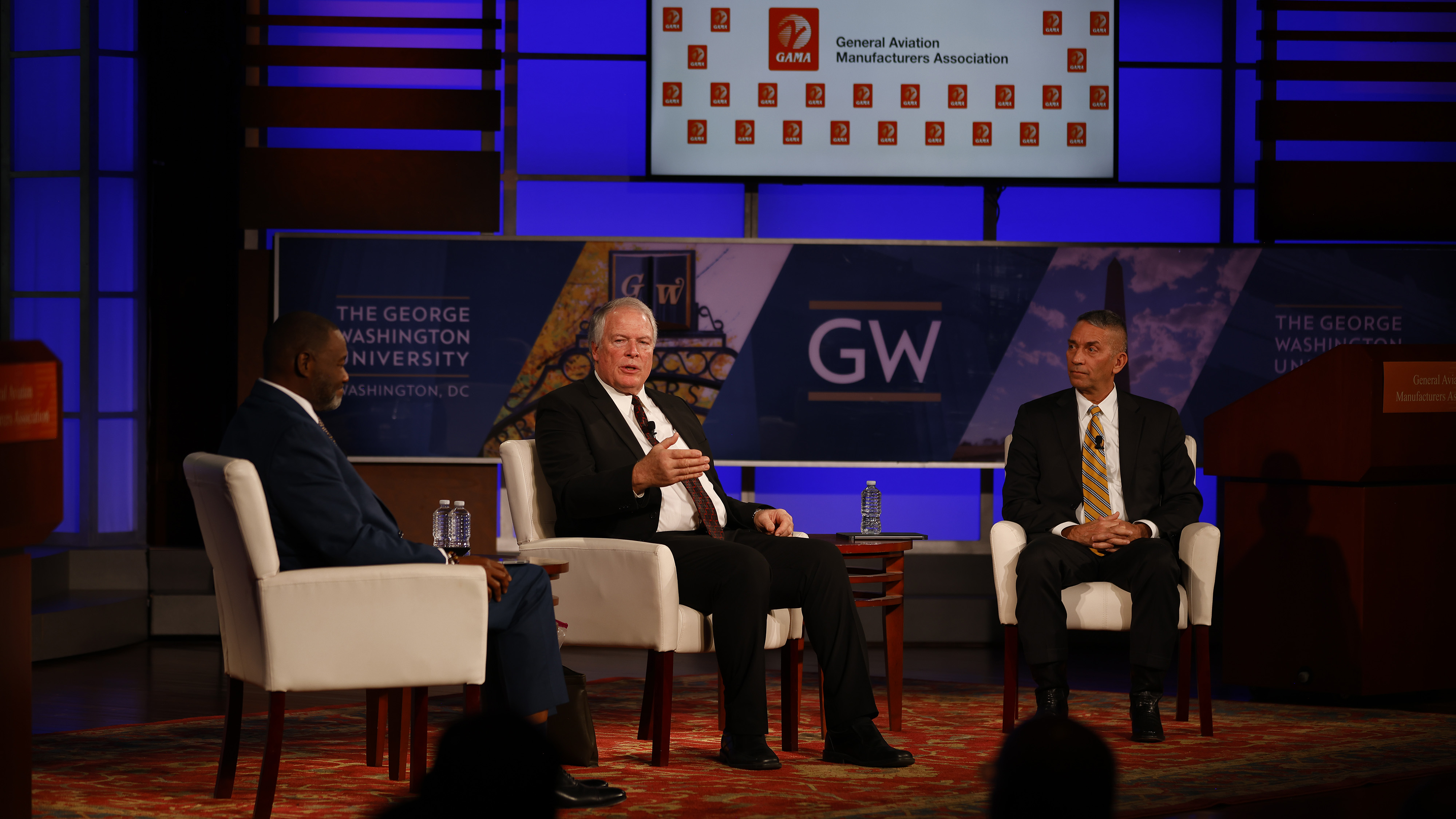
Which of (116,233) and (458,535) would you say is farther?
(116,233)

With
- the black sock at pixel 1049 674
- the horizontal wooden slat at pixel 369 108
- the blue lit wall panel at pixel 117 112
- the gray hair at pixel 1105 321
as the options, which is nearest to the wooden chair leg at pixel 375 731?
the black sock at pixel 1049 674

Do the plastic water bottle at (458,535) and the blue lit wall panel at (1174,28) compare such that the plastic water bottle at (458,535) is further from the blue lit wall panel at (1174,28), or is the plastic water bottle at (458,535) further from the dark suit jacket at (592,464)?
the blue lit wall panel at (1174,28)

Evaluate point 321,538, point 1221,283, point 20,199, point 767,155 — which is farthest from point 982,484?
point 20,199

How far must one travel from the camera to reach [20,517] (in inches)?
91.4

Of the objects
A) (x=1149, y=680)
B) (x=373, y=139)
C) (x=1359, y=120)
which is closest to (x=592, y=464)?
(x=1149, y=680)

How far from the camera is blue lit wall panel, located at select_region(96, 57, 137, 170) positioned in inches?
240

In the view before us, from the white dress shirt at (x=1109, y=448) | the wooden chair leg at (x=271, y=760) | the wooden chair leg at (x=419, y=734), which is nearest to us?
the wooden chair leg at (x=271, y=760)

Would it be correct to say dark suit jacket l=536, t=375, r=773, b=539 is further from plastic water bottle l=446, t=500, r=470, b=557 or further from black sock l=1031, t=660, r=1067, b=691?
black sock l=1031, t=660, r=1067, b=691

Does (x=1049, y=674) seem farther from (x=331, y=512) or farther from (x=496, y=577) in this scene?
(x=331, y=512)

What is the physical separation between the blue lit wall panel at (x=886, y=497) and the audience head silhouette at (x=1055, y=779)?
17.3ft

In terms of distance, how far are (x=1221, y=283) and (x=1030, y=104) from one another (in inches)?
46.0

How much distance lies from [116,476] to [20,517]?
4.17 metres

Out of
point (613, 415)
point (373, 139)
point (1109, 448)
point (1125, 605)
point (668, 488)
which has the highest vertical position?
point (373, 139)

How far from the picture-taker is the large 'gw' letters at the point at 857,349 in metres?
5.84
